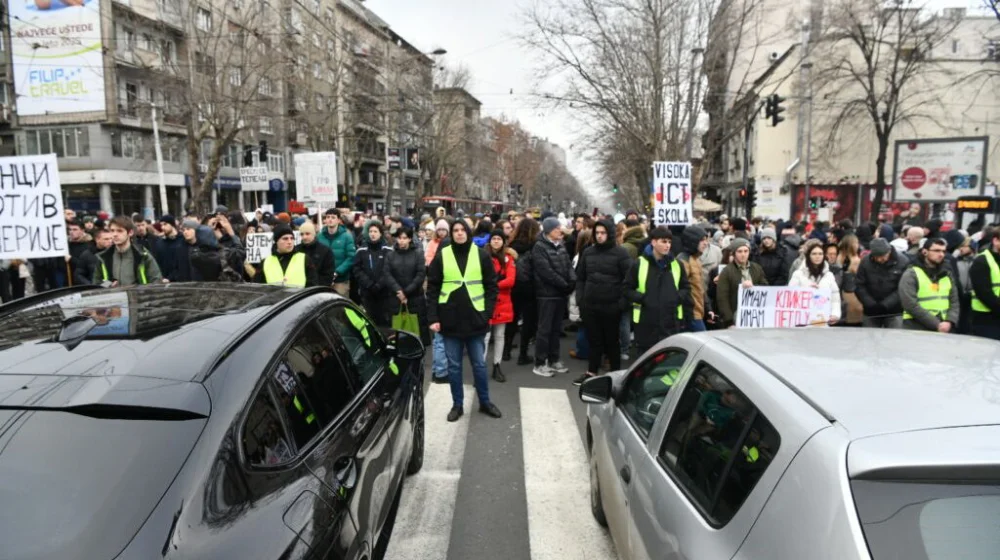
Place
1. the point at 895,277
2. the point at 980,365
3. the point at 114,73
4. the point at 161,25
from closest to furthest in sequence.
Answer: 1. the point at 980,365
2. the point at 895,277
3. the point at 161,25
4. the point at 114,73

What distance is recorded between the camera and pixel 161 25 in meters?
25.9

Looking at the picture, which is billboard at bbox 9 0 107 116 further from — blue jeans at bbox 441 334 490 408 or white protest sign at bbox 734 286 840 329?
white protest sign at bbox 734 286 840 329

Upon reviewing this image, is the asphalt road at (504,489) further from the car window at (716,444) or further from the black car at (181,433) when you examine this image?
the car window at (716,444)

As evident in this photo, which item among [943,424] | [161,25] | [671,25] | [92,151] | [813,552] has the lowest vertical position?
[813,552]

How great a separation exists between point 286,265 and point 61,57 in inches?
1085

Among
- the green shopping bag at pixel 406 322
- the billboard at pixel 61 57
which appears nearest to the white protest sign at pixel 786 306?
the green shopping bag at pixel 406 322

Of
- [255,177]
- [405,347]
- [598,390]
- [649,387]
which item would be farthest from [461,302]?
[255,177]

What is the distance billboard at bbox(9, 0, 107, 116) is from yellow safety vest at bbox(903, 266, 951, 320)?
2986 cm

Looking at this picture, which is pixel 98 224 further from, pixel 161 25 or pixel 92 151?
pixel 92 151

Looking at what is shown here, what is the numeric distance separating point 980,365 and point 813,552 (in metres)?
1.08

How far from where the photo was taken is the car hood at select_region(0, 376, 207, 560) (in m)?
1.59

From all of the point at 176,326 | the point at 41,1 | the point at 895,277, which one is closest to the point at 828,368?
the point at 176,326

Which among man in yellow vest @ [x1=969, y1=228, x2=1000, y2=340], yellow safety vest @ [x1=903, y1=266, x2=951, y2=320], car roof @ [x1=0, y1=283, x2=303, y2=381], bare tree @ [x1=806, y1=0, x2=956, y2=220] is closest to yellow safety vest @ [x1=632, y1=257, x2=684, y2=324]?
yellow safety vest @ [x1=903, y1=266, x2=951, y2=320]

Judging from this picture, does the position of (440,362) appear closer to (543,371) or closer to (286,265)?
(543,371)
